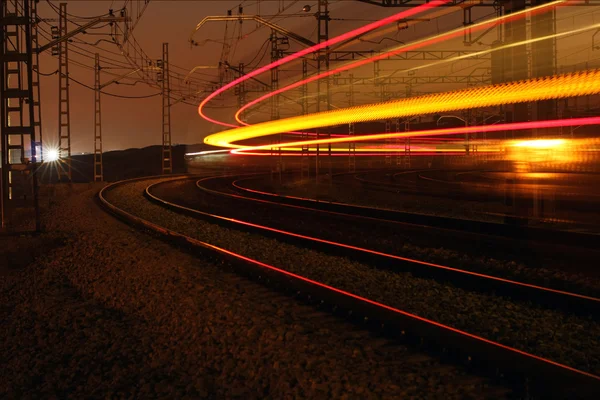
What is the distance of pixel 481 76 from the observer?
41.8m

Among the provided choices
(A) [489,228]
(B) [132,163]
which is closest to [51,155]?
(A) [489,228]

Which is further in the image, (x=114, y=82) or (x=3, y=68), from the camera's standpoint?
(x=114, y=82)

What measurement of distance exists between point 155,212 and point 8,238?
5.12 metres

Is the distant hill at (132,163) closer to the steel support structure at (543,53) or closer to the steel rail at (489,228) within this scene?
the steel rail at (489,228)

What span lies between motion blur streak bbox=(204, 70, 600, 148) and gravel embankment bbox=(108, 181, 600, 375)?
18.3 feet

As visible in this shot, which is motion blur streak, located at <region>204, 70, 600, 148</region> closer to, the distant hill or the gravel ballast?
the gravel ballast

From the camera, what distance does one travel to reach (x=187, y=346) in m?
6.16

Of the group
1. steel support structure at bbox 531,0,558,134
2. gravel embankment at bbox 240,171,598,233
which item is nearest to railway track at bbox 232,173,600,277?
gravel embankment at bbox 240,171,598,233

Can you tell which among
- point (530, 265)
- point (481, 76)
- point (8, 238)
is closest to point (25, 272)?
point (8, 238)

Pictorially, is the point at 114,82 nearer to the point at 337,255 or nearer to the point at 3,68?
the point at 3,68

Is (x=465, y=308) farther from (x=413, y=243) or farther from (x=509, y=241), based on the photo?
(x=413, y=243)

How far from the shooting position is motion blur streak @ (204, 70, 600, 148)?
11.5m

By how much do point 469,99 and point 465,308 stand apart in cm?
891

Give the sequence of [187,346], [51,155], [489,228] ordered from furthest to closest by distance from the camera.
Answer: [51,155], [489,228], [187,346]
